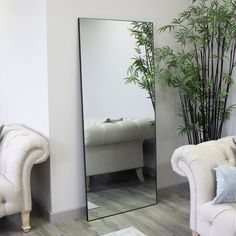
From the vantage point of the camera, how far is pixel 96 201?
10.5 ft

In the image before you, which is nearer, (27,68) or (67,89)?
(67,89)

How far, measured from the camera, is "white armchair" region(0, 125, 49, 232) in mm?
2754

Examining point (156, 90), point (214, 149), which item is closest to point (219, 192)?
point (214, 149)

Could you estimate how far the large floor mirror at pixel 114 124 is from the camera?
10.0 feet

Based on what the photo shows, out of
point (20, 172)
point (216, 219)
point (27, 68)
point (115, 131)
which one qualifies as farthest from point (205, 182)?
point (27, 68)

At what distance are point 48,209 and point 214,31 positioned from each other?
7.46 feet

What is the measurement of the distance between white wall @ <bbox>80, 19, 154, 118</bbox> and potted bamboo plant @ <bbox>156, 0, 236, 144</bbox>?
38 cm

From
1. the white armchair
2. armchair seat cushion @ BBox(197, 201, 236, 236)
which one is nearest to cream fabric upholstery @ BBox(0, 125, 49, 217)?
the white armchair

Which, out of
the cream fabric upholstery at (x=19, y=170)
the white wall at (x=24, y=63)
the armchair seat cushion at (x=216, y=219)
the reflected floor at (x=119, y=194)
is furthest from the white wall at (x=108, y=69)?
the armchair seat cushion at (x=216, y=219)

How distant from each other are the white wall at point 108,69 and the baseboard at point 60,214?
90 centimetres

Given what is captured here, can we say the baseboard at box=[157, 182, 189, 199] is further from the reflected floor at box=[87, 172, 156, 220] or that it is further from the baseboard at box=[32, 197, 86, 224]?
the baseboard at box=[32, 197, 86, 224]

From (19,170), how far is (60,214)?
60 centimetres

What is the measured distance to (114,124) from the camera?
3227 millimetres

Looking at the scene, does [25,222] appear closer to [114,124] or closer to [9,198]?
[9,198]
